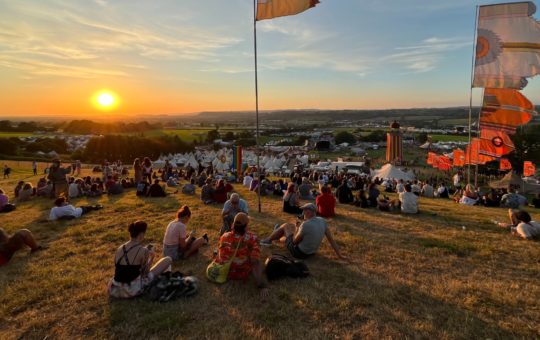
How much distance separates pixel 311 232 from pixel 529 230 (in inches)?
204

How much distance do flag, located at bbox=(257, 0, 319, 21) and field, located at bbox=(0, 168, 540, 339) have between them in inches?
217

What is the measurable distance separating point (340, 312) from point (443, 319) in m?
1.23

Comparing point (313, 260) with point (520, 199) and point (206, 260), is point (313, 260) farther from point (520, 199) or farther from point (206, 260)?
point (520, 199)

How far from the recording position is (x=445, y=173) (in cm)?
4119

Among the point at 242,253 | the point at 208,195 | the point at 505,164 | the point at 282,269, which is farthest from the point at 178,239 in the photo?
the point at 505,164

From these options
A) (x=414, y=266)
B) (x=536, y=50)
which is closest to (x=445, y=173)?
(x=536, y=50)

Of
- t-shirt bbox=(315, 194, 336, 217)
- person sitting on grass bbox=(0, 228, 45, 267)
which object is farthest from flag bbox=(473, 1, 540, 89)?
person sitting on grass bbox=(0, 228, 45, 267)

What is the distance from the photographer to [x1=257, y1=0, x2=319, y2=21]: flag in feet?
26.9

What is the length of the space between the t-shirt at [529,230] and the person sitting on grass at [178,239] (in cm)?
704

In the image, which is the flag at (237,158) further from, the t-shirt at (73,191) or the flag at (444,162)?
the flag at (444,162)

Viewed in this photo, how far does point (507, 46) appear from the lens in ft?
47.0

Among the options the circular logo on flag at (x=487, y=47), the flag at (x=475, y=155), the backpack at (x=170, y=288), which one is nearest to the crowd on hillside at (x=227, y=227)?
the backpack at (x=170, y=288)

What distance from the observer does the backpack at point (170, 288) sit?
441 cm

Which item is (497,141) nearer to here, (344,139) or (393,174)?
(393,174)
